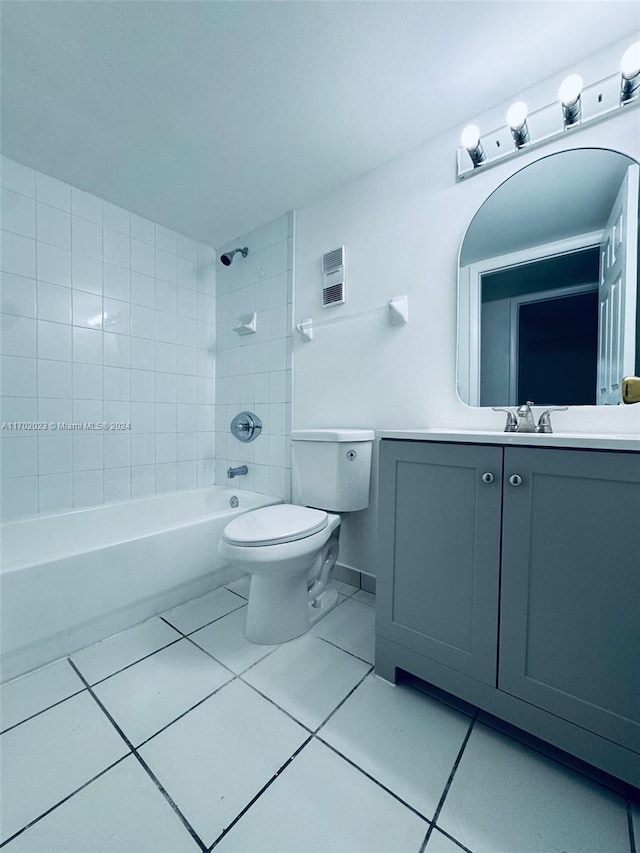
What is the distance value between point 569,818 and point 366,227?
204 centimetres

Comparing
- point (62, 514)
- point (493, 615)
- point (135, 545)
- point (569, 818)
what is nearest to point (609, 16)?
point (493, 615)

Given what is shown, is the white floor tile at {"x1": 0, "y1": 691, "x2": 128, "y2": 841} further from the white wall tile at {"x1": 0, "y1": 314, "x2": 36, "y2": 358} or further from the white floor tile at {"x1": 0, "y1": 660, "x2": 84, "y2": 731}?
the white wall tile at {"x1": 0, "y1": 314, "x2": 36, "y2": 358}

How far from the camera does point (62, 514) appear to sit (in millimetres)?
1709

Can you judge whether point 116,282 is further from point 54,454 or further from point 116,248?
point 54,454

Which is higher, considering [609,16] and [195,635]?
[609,16]

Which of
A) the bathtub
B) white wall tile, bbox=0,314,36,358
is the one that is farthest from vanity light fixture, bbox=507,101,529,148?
white wall tile, bbox=0,314,36,358

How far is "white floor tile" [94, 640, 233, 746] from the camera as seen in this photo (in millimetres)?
955

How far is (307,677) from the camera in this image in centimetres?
111

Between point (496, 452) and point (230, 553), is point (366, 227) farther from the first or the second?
point (230, 553)

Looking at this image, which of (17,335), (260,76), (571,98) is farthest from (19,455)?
(571,98)

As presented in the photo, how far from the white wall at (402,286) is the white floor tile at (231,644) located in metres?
0.62

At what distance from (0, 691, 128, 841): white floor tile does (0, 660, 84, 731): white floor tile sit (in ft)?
0.13

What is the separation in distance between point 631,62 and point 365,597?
2.09 m

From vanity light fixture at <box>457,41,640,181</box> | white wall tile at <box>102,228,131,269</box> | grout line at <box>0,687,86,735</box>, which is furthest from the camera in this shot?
white wall tile at <box>102,228,131,269</box>
